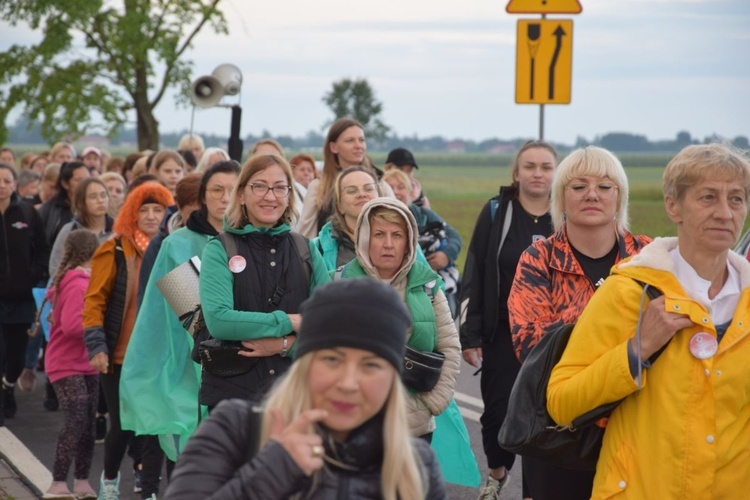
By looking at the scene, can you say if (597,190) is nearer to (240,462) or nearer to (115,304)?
(240,462)

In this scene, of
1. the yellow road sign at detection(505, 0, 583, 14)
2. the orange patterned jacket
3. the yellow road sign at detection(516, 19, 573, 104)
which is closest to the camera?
the orange patterned jacket

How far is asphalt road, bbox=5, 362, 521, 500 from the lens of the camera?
7684mm

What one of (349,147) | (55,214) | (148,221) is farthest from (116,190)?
(148,221)

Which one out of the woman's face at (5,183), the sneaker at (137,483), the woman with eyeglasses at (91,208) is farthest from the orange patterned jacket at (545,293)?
the woman's face at (5,183)

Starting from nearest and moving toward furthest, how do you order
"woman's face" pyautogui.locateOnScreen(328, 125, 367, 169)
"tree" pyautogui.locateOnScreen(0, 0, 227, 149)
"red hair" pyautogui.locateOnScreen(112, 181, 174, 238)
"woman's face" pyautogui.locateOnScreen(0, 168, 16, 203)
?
1. "red hair" pyautogui.locateOnScreen(112, 181, 174, 238)
2. "woman's face" pyautogui.locateOnScreen(328, 125, 367, 169)
3. "woman's face" pyautogui.locateOnScreen(0, 168, 16, 203)
4. "tree" pyautogui.locateOnScreen(0, 0, 227, 149)

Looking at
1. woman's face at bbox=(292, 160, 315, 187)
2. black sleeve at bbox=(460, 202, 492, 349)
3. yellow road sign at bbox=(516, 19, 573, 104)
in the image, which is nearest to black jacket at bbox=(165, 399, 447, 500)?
black sleeve at bbox=(460, 202, 492, 349)

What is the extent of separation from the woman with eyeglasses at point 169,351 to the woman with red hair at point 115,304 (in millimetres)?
484

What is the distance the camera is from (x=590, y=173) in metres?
5.15

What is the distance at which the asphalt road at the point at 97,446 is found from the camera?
7.68 m

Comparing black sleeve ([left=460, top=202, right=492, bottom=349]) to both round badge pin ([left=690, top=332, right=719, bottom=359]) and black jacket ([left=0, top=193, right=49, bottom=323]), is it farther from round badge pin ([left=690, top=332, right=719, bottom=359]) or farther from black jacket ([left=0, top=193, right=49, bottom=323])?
A: black jacket ([left=0, top=193, right=49, bottom=323])

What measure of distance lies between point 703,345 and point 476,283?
351cm

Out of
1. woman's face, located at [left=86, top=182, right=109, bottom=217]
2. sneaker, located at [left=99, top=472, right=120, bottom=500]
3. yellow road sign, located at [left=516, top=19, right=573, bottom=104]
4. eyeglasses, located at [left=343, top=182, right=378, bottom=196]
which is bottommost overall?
sneaker, located at [left=99, top=472, right=120, bottom=500]

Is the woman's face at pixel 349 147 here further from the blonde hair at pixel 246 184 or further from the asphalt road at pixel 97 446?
the blonde hair at pixel 246 184

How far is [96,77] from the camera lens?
3628 centimetres
